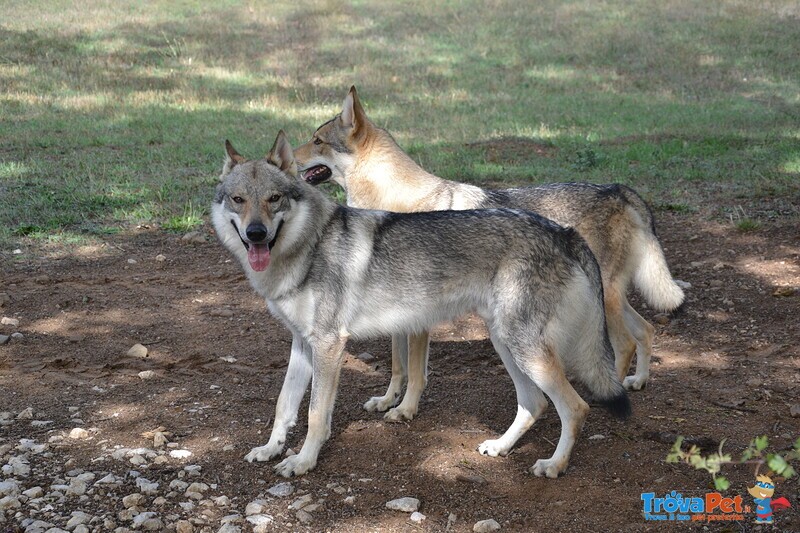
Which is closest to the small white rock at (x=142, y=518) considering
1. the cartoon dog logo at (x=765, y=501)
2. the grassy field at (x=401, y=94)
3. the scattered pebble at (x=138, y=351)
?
the scattered pebble at (x=138, y=351)

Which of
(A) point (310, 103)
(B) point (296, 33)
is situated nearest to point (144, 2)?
(B) point (296, 33)

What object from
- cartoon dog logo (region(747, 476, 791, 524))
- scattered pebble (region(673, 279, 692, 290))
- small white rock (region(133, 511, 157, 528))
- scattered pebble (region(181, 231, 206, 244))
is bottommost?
scattered pebble (region(181, 231, 206, 244))

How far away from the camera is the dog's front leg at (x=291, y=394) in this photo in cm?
498

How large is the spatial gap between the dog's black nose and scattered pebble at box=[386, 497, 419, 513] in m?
1.53

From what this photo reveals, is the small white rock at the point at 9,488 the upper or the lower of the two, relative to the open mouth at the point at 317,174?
lower

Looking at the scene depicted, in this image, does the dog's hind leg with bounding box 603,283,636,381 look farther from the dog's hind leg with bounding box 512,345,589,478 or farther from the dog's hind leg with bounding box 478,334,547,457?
the dog's hind leg with bounding box 512,345,589,478

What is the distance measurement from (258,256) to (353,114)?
2002 millimetres

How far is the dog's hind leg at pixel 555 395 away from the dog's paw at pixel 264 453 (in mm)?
1445

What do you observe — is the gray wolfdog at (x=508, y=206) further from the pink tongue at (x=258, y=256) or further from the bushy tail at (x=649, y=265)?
the pink tongue at (x=258, y=256)

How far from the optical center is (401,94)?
56.7ft

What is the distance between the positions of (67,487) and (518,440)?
8.22ft

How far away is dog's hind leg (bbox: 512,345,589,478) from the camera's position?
15.3 ft

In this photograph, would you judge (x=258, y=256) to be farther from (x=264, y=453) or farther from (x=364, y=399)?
(x=364, y=399)

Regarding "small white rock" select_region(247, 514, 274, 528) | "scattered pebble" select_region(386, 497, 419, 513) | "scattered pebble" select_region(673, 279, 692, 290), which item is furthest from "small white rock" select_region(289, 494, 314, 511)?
"scattered pebble" select_region(673, 279, 692, 290)
